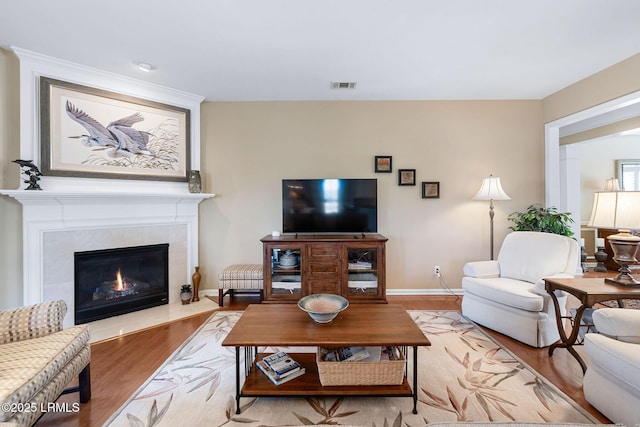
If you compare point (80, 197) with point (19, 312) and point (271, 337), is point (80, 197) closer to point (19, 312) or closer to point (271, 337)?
point (19, 312)

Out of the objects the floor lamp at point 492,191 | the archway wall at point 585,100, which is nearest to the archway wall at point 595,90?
the archway wall at point 585,100

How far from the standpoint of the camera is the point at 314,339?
1.51 m

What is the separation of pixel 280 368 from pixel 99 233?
8.18 feet

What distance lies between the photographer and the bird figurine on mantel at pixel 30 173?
7.79 feet

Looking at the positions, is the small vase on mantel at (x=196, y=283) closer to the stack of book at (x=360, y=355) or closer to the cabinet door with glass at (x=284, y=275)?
the cabinet door with glass at (x=284, y=275)

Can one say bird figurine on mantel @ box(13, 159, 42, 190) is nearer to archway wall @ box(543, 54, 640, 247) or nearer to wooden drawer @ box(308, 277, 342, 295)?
wooden drawer @ box(308, 277, 342, 295)

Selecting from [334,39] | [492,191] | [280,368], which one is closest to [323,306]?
[280,368]

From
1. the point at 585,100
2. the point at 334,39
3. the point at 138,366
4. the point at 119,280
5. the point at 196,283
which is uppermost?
the point at 334,39

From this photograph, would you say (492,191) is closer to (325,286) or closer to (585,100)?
(585,100)

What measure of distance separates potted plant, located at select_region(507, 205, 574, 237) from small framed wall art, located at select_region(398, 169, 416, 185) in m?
1.37

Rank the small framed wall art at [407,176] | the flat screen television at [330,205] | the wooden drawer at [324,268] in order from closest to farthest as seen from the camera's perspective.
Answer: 1. the wooden drawer at [324,268]
2. the flat screen television at [330,205]
3. the small framed wall art at [407,176]

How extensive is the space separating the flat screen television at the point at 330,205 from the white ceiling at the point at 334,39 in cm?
115

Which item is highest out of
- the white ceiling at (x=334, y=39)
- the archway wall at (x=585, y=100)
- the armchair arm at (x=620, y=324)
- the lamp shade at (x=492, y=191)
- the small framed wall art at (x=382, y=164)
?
the white ceiling at (x=334, y=39)

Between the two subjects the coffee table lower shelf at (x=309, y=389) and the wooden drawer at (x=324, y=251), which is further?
the wooden drawer at (x=324, y=251)
